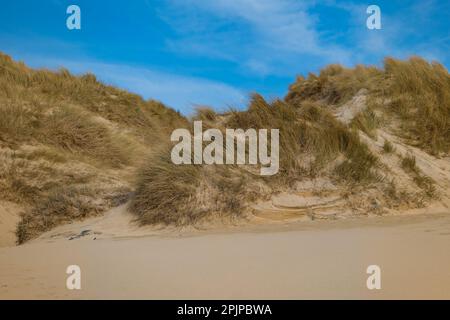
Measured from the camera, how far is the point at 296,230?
21.0ft

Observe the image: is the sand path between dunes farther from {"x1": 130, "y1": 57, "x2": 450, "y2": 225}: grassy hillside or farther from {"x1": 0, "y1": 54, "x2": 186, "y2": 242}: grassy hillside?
{"x1": 0, "y1": 54, "x2": 186, "y2": 242}: grassy hillside

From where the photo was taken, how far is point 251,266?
13.1 ft

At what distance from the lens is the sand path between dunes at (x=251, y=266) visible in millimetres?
3295

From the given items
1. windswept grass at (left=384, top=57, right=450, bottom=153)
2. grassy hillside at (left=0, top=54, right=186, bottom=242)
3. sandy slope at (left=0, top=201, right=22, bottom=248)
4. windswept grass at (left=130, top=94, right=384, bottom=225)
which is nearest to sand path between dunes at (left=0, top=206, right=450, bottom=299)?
windswept grass at (left=130, top=94, right=384, bottom=225)

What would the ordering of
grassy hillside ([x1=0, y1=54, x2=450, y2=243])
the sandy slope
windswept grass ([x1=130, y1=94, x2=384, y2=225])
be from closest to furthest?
windswept grass ([x1=130, y1=94, x2=384, y2=225]), grassy hillside ([x1=0, y1=54, x2=450, y2=243]), the sandy slope

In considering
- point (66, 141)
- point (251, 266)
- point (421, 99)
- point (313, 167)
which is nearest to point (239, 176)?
point (313, 167)

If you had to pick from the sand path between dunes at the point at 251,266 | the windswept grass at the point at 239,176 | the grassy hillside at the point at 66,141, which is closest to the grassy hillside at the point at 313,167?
the windswept grass at the point at 239,176

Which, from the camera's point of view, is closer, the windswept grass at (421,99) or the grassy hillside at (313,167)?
the grassy hillside at (313,167)

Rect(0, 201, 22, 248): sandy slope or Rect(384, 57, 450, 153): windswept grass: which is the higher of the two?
Rect(384, 57, 450, 153): windswept grass

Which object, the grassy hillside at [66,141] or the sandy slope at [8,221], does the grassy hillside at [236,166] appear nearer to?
the grassy hillside at [66,141]

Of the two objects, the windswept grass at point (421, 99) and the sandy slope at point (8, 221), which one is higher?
the windswept grass at point (421, 99)

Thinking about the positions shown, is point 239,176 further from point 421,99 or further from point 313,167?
point 421,99

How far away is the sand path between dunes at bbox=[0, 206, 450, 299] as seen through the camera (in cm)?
329

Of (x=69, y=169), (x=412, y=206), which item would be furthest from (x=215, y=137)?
(x=69, y=169)
